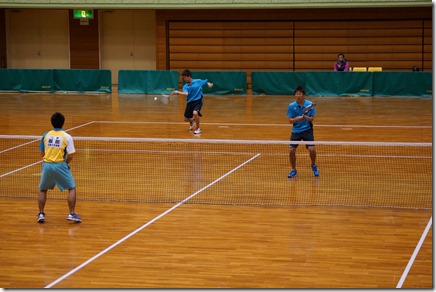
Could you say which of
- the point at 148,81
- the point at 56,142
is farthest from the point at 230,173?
the point at 148,81

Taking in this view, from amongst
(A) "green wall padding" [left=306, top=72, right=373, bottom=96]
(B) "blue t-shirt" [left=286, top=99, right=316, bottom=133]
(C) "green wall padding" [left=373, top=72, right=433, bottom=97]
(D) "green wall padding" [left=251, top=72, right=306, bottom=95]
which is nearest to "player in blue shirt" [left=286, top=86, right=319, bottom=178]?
(B) "blue t-shirt" [left=286, top=99, right=316, bottom=133]

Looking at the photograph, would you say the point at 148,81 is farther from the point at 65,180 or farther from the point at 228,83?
the point at 65,180

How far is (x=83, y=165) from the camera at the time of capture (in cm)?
1728

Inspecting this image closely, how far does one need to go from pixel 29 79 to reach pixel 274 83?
10.9 m

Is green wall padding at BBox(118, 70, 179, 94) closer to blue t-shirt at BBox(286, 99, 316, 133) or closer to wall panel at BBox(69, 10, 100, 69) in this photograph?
wall panel at BBox(69, 10, 100, 69)

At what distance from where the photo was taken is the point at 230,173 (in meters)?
16.2

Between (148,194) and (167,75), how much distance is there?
19548 millimetres

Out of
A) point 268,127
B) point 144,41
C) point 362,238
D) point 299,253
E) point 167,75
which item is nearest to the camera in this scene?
point 299,253

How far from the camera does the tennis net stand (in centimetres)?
1395

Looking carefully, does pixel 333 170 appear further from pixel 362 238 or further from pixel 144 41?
→ pixel 144 41

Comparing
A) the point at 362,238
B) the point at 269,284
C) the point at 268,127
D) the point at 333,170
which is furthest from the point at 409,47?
the point at 269,284

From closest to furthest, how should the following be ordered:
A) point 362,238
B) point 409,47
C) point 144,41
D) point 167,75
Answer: point 362,238
point 167,75
point 409,47
point 144,41

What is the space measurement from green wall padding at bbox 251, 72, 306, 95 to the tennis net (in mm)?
12842

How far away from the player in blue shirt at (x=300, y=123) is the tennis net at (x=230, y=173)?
0.41 metres
